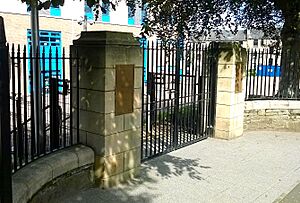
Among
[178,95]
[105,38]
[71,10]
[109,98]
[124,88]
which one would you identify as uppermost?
[71,10]

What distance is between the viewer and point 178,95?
21.7 ft

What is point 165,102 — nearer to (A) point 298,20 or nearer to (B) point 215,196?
(B) point 215,196

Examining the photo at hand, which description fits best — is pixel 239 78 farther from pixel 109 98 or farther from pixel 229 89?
pixel 109 98

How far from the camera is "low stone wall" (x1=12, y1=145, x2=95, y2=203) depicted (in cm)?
313

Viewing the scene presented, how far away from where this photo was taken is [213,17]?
31.4 feet

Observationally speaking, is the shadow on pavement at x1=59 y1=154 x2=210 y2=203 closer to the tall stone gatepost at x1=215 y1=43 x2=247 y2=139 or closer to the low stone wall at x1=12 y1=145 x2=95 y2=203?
the low stone wall at x1=12 y1=145 x2=95 y2=203

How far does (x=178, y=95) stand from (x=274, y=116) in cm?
322

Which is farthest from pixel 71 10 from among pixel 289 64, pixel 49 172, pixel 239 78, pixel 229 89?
pixel 49 172

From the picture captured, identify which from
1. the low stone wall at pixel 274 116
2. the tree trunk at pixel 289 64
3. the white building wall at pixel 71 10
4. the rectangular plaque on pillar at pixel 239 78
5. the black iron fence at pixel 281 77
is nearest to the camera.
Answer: the rectangular plaque on pillar at pixel 239 78

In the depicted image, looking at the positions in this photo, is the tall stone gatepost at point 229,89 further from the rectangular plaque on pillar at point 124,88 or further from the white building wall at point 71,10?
the white building wall at point 71,10

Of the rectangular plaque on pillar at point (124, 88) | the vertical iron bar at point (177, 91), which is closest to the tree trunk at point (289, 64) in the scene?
the vertical iron bar at point (177, 91)

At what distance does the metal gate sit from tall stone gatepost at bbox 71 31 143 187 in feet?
3.90

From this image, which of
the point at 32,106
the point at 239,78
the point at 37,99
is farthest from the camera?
the point at 239,78

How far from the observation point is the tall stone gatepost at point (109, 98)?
4234 mm
